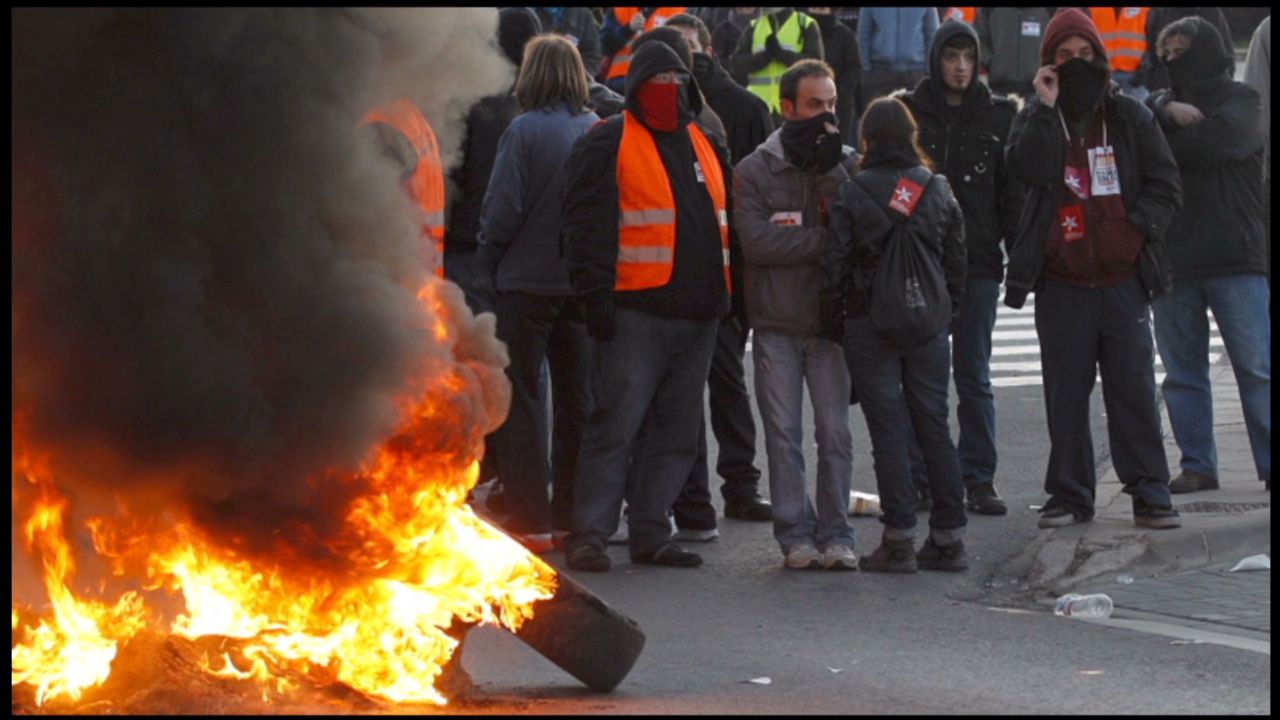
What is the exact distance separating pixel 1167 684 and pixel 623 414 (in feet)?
9.16

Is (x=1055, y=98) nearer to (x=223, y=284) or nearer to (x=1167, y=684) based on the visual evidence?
(x=1167, y=684)

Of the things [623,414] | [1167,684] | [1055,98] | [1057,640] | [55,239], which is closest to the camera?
[55,239]

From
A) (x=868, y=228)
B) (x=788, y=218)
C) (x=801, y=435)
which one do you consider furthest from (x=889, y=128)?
(x=801, y=435)

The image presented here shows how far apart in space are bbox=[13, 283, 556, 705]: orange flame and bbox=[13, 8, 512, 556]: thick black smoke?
0.42ft

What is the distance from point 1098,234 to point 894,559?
1.73 meters

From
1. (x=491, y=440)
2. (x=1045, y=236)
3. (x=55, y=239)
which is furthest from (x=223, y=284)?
(x=1045, y=236)

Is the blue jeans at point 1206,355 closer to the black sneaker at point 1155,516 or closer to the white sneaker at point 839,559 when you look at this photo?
the black sneaker at point 1155,516

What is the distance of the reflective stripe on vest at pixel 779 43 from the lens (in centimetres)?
1656

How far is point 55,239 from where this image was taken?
6.16 metres

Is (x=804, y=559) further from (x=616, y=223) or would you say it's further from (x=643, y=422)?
(x=616, y=223)

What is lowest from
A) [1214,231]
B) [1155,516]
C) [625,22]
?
[1155,516]

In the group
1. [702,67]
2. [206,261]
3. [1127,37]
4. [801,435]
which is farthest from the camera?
[1127,37]

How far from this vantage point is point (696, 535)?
973 centimetres

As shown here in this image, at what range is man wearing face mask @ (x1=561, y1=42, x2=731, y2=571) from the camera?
8.89 metres
